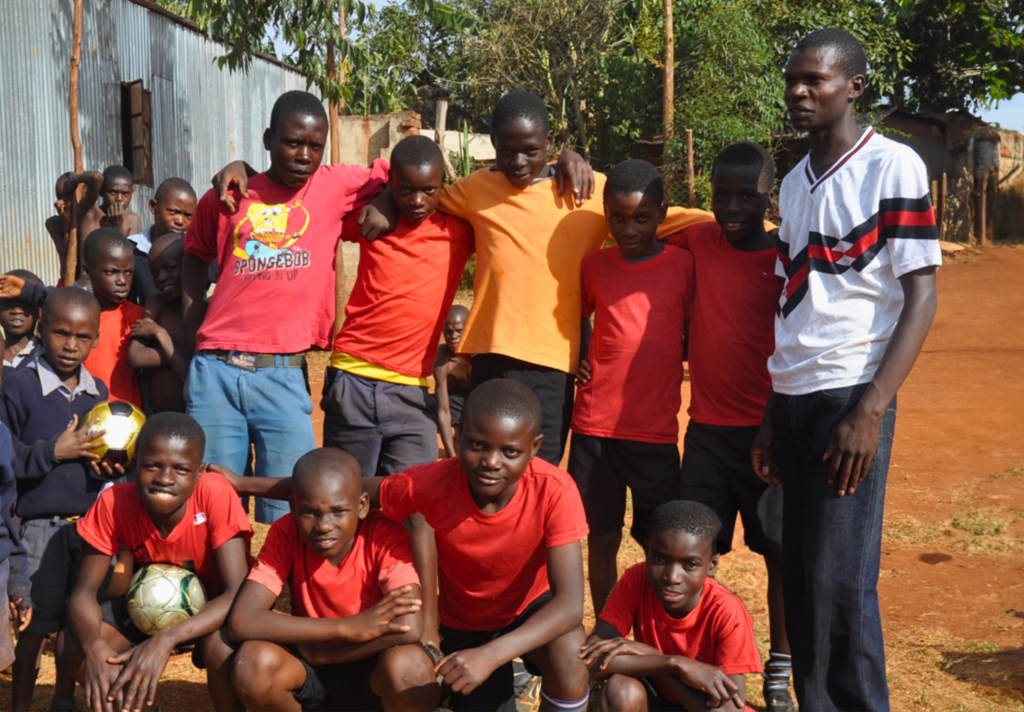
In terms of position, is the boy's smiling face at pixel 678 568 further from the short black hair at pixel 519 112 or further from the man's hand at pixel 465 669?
the short black hair at pixel 519 112

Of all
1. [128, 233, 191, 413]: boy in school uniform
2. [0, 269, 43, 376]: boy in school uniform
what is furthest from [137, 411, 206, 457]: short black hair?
[0, 269, 43, 376]: boy in school uniform

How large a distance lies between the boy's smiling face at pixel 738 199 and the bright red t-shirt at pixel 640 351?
23cm

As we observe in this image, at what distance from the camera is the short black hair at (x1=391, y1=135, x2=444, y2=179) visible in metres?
3.72

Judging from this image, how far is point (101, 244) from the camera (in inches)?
167

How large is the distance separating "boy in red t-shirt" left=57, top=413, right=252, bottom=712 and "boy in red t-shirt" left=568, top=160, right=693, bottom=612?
128 centimetres

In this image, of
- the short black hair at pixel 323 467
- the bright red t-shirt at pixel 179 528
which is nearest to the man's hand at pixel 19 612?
the bright red t-shirt at pixel 179 528

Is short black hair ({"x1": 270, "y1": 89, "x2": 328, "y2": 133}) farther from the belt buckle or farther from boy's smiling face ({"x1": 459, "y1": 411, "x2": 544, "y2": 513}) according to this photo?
boy's smiling face ({"x1": 459, "y1": 411, "x2": 544, "y2": 513})

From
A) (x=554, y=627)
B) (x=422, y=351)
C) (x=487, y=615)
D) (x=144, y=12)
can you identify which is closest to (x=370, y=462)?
(x=422, y=351)

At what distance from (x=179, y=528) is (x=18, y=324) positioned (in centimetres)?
168

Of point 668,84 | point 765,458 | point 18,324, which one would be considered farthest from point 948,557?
point 668,84

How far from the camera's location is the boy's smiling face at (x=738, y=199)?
3504 millimetres

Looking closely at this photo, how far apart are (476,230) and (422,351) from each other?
0.51 m

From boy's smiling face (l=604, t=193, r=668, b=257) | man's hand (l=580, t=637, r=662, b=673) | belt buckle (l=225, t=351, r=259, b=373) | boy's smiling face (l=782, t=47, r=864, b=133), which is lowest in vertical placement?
man's hand (l=580, t=637, r=662, b=673)

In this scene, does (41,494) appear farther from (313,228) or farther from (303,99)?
(303,99)
